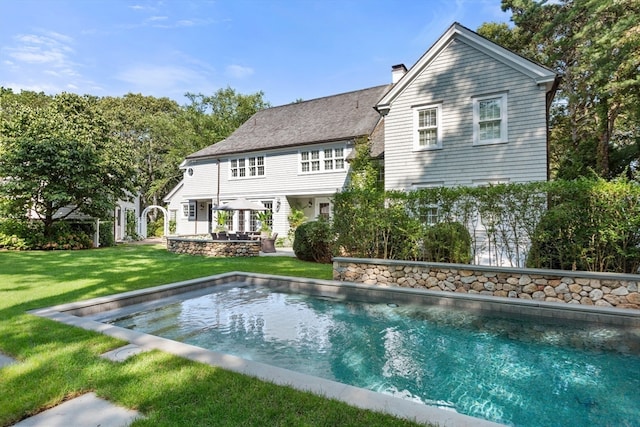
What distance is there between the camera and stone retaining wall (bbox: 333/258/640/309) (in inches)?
237

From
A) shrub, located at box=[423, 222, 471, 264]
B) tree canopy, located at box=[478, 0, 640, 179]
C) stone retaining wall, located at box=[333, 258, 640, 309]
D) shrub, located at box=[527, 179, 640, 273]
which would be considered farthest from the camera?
tree canopy, located at box=[478, 0, 640, 179]

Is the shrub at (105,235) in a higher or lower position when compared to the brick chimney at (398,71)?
lower

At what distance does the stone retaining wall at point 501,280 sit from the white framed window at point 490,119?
706cm

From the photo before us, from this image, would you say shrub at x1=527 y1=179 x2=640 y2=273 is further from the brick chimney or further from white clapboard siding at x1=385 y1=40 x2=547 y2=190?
the brick chimney

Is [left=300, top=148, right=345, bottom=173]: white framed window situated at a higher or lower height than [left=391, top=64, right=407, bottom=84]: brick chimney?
lower

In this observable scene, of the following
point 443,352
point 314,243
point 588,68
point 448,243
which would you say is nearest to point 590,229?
point 448,243

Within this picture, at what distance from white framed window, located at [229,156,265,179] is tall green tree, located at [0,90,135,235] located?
5.82 metres

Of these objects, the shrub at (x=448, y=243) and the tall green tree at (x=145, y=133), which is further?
the tall green tree at (x=145, y=133)

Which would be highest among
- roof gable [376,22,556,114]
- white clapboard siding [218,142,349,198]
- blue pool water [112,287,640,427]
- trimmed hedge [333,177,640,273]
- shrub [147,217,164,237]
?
roof gable [376,22,556,114]

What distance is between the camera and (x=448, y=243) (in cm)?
805

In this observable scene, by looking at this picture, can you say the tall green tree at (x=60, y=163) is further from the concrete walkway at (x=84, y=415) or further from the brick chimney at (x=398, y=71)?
the concrete walkway at (x=84, y=415)

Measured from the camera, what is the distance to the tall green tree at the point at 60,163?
1642 centimetres

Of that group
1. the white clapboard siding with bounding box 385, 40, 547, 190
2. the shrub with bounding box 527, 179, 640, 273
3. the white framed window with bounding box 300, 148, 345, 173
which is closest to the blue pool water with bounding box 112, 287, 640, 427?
the shrub with bounding box 527, 179, 640, 273

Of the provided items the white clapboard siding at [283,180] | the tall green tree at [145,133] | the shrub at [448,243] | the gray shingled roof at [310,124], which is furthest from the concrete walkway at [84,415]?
the tall green tree at [145,133]
